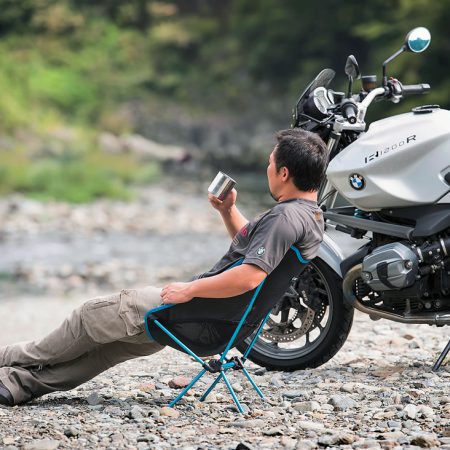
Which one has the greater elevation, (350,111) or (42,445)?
(350,111)

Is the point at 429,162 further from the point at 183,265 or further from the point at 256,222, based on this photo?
the point at 183,265

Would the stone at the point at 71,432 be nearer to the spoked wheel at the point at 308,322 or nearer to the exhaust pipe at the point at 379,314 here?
the spoked wheel at the point at 308,322

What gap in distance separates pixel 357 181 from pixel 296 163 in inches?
28.2

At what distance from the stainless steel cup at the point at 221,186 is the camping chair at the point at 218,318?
1.30 ft

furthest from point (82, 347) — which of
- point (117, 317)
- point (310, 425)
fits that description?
point (310, 425)

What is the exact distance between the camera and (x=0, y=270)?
1445cm

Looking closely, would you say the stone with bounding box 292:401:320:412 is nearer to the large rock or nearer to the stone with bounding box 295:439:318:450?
the stone with bounding box 295:439:318:450

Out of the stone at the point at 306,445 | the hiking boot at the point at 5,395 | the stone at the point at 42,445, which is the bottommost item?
the stone at the point at 42,445

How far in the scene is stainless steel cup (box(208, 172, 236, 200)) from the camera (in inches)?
182

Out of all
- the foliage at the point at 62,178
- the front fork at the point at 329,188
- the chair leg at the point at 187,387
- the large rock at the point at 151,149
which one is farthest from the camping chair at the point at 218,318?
the large rock at the point at 151,149

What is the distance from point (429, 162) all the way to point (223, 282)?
1.28 m

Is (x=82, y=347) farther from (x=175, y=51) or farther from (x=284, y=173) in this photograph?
(x=175, y=51)

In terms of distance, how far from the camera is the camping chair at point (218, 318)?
14.4 ft

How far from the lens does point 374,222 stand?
16.8ft
